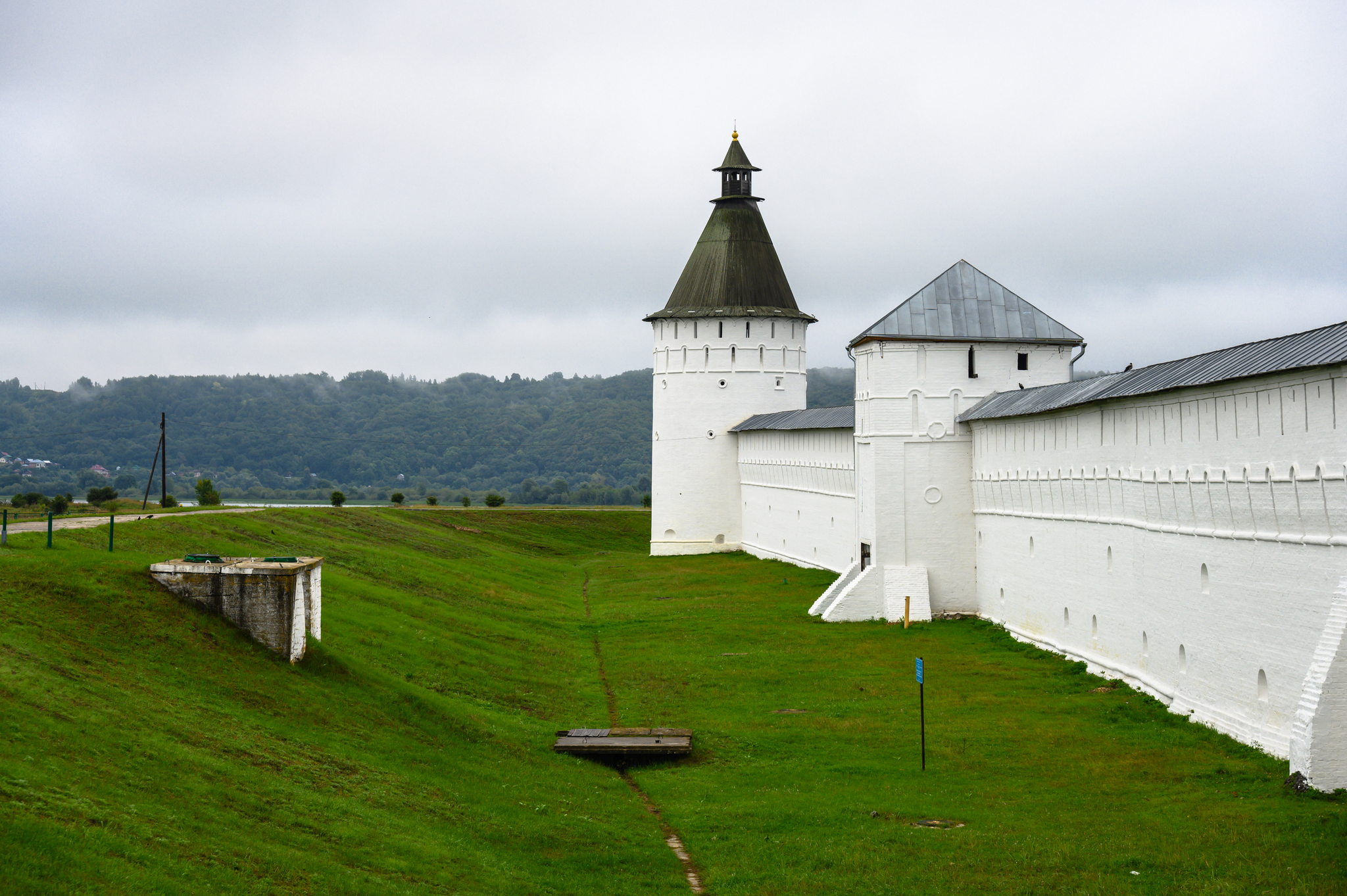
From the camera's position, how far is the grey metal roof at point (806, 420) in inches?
1388

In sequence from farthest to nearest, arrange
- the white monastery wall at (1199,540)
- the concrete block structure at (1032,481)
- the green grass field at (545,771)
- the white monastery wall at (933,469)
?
the white monastery wall at (933,469) → the concrete block structure at (1032,481) → the white monastery wall at (1199,540) → the green grass field at (545,771)

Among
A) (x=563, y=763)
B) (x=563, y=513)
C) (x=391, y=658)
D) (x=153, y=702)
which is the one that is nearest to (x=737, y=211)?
(x=563, y=513)

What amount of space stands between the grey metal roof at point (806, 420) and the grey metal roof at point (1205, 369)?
8821mm

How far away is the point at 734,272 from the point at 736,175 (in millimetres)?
4437

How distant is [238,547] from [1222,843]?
20.7 metres

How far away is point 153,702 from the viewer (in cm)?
1238

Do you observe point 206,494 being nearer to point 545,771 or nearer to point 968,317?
point 968,317

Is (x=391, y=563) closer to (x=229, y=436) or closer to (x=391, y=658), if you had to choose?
(x=391, y=658)

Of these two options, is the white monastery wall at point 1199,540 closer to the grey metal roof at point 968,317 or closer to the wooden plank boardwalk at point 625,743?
the grey metal roof at point 968,317

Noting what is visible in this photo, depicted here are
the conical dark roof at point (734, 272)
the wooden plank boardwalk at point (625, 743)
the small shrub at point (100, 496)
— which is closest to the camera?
the wooden plank boardwalk at point (625, 743)

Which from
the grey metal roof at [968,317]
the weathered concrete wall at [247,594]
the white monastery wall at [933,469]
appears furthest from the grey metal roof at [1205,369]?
the weathered concrete wall at [247,594]

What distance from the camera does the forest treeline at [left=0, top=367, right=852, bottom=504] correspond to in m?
135

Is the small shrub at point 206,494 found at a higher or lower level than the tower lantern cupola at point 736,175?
lower

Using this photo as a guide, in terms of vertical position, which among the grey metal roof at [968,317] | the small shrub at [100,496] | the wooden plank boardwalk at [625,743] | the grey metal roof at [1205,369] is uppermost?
the grey metal roof at [968,317]
